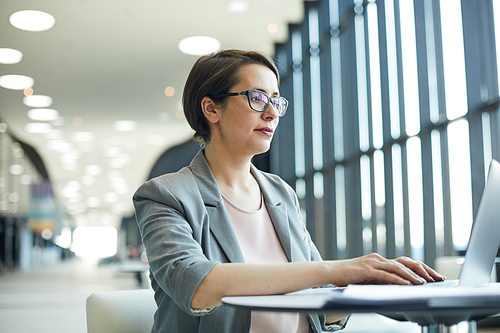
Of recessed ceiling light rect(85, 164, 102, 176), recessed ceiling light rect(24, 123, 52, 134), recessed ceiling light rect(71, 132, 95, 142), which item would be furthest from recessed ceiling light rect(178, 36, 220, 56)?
recessed ceiling light rect(85, 164, 102, 176)

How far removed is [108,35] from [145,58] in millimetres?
811

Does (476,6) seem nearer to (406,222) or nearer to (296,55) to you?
(406,222)

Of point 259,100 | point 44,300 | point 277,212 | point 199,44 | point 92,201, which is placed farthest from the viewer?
point 92,201

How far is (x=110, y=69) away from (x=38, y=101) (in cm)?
132

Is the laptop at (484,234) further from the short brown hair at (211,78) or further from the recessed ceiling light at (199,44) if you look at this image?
the recessed ceiling light at (199,44)

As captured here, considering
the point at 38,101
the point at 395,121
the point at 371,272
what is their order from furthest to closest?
1. the point at 38,101
2. the point at 395,121
3. the point at 371,272

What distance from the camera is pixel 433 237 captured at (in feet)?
16.6

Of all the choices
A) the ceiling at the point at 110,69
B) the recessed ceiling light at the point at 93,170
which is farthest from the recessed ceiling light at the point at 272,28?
the recessed ceiling light at the point at 93,170

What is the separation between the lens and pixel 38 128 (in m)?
7.86

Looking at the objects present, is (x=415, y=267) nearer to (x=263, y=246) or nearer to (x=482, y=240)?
(x=482, y=240)

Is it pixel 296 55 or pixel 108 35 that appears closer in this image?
pixel 108 35

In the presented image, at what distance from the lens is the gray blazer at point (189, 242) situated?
3.77 feet

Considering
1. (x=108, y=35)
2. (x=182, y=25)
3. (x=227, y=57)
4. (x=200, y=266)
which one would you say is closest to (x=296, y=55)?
(x=182, y=25)

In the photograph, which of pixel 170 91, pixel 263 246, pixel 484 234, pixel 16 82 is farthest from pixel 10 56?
pixel 484 234
